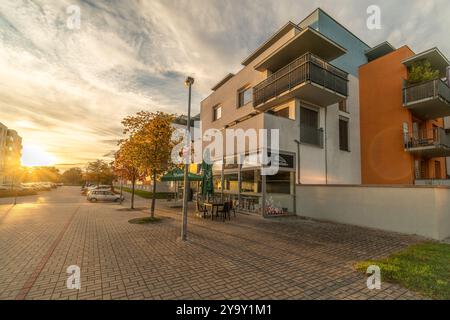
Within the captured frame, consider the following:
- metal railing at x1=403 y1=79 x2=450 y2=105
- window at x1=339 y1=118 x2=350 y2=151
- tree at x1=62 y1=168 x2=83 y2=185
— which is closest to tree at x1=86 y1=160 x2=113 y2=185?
window at x1=339 y1=118 x2=350 y2=151

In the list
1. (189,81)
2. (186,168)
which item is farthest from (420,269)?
(189,81)

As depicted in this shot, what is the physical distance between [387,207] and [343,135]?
8.49m

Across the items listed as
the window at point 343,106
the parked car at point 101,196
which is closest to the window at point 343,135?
the window at point 343,106

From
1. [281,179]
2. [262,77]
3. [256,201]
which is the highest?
[262,77]

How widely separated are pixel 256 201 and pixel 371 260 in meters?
7.58

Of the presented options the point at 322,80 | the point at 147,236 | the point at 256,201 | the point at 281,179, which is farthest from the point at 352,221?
the point at 147,236

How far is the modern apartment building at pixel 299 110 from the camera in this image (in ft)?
42.3

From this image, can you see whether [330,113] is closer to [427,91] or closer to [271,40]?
[427,91]

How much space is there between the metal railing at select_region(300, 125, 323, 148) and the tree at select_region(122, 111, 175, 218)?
8011 millimetres

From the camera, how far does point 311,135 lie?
1444 centimetres

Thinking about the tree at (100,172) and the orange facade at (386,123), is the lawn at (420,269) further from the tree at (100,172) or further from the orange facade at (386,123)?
the tree at (100,172)

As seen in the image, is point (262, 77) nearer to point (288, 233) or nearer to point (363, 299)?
point (288, 233)

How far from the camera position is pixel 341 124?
55.4 ft

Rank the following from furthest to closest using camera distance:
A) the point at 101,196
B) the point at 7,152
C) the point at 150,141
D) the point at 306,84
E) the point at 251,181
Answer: the point at 7,152
the point at 101,196
the point at 251,181
the point at 306,84
the point at 150,141
